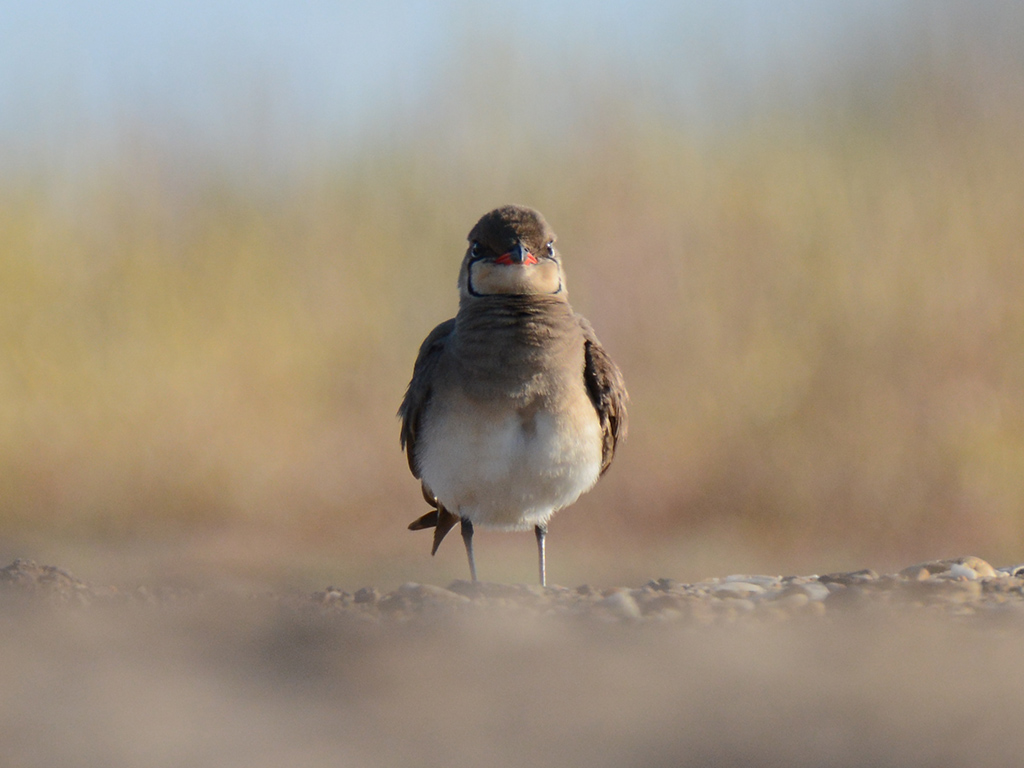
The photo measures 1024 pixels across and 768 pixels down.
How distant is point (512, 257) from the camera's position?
184 inches

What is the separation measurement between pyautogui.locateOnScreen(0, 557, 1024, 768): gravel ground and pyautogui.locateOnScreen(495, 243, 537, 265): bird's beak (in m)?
2.05

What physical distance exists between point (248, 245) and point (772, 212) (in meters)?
4.20

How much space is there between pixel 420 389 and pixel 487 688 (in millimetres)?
2974

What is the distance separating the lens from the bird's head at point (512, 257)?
4.72 metres

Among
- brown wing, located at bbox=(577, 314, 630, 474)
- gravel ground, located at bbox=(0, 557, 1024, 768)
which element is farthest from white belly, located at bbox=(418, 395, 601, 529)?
gravel ground, located at bbox=(0, 557, 1024, 768)

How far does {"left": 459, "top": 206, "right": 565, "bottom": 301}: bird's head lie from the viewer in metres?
4.72

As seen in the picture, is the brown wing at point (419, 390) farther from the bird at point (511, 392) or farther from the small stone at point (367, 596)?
the small stone at point (367, 596)

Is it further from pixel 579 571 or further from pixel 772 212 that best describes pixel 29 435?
pixel 772 212

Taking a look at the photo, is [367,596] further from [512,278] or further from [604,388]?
[604,388]

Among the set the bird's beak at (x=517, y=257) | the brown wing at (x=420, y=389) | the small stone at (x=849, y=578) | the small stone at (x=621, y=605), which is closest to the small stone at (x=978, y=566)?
the small stone at (x=849, y=578)

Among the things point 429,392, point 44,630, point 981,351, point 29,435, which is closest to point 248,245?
point 29,435

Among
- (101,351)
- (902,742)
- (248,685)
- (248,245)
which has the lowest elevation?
(902,742)

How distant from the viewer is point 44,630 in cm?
230

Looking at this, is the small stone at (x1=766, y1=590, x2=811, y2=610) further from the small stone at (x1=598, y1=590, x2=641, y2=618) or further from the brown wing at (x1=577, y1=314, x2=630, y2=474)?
the brown wing at (x1=577, y1=314, x2=630, y2=474)
